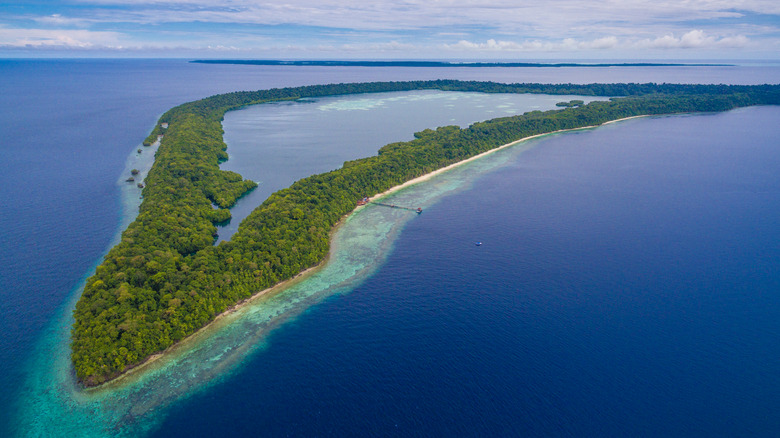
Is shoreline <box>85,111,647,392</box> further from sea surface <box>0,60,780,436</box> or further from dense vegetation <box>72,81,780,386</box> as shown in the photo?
sea surface <box>0,60,780,436</box>

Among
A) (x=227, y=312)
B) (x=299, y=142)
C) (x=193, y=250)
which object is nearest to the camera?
(x=227, y=312)

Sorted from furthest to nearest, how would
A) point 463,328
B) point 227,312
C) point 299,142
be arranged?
point 299,142 < point 227,312 < point 463,328

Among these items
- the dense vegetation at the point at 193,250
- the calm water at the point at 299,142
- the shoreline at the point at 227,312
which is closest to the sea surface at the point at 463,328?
the shoreline at the point at 227,312

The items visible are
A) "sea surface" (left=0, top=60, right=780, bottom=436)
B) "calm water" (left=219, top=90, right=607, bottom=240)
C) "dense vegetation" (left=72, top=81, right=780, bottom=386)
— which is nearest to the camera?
"sea surface" (left=0, top=60, right=780, bottom=436)

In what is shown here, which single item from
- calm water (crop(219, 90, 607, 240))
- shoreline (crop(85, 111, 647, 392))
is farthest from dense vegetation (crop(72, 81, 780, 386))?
calm water (crop(219, 90, 607, 240))

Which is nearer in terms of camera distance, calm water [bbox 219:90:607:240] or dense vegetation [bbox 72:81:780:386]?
dense vegetation [bbox 72:81:780:386]

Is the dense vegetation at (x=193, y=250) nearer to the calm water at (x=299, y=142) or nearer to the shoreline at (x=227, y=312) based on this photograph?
the shoreline at (x=227, y=312)

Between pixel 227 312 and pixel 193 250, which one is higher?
pixel 193 250

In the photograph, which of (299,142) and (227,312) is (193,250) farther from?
(299,142)

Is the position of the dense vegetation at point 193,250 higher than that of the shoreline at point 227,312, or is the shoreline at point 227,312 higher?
the dense vegetation at point 193,250


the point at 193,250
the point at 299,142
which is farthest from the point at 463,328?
the point at 299,142
